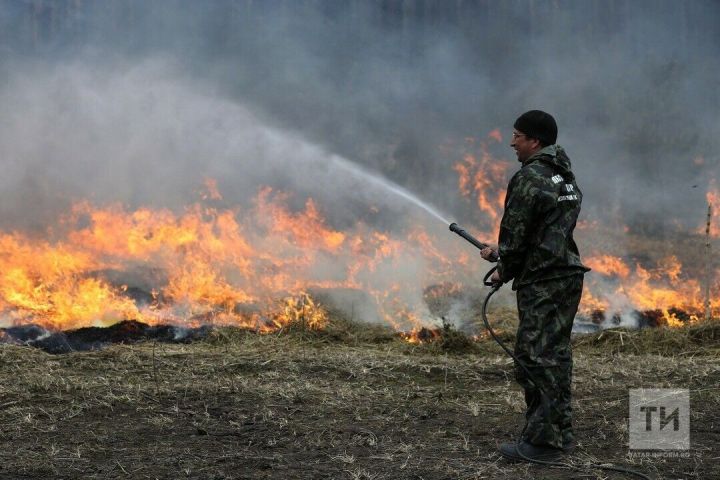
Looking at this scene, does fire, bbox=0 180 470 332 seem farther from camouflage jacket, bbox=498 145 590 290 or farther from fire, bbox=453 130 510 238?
camouflage jacket, bbox=498 145 590 290

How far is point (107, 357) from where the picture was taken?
7910 mm

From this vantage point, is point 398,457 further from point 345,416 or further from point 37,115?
point 37,115

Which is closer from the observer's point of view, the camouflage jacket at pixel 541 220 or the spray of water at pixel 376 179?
the camouflage jacket at pixel 541 220

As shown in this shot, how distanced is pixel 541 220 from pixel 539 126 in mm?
637

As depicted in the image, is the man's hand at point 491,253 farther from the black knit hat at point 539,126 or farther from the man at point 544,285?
the black knit hat at point 539,126

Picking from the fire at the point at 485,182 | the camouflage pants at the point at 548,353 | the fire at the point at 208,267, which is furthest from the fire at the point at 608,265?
the camouflage pants at the point at 548,353

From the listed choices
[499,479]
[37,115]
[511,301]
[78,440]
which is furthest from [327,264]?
[499,479]

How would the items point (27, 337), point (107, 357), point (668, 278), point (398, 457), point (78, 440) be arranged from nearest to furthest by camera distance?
point (398, 457) → point (78, 440) → point (107, 357) → point (27, 337) → point (668, 278)

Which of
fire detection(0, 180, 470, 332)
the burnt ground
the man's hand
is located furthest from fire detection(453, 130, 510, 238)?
the man's hand

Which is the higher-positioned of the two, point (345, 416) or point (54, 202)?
point (54, 202)

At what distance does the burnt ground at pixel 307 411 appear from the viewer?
4.32m

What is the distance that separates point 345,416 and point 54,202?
8380mm

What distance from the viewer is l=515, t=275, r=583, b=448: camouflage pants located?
431cm

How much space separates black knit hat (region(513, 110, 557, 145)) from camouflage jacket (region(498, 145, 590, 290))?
86 millimetres
